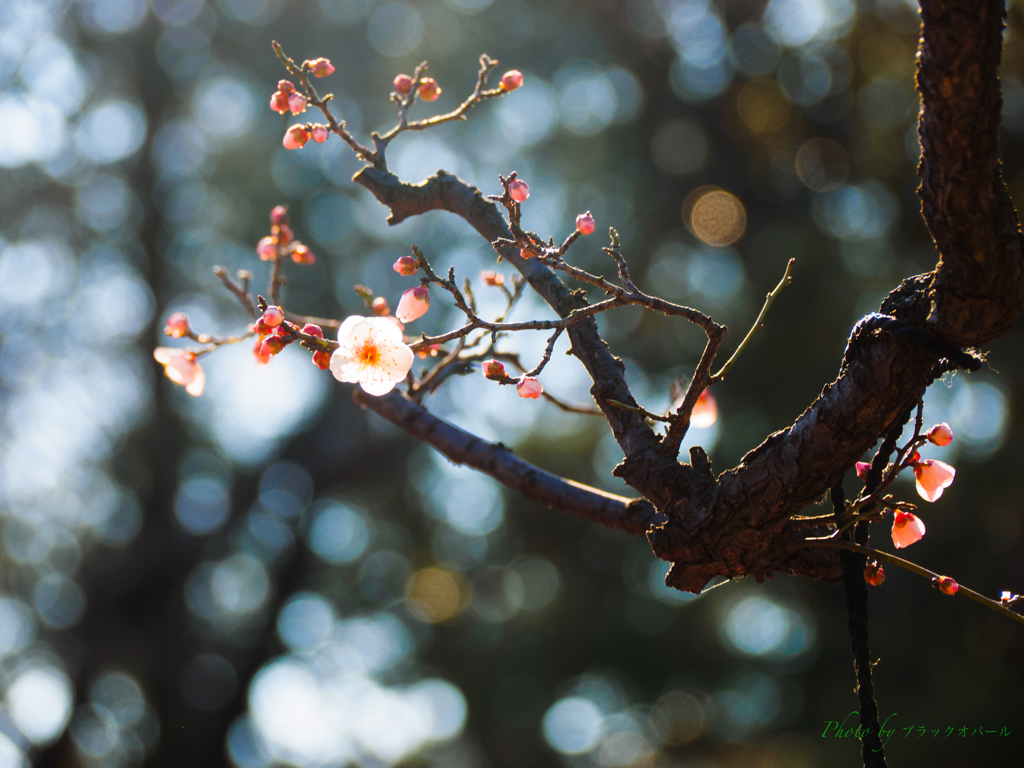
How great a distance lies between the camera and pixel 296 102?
985 mm

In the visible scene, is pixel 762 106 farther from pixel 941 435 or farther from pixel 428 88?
pixel 941 435

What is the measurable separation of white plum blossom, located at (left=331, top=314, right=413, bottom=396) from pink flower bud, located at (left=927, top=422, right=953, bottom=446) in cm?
60

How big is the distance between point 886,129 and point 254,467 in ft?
17.2

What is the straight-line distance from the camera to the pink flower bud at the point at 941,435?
733mm

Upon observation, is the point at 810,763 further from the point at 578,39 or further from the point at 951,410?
the point at 578,39

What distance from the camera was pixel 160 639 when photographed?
4828 millimetres

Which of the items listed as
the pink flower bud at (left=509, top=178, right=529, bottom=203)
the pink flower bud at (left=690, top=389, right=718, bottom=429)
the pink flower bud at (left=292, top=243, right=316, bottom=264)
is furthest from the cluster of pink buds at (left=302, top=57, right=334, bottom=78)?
the pink flower bud at (left=690, top=389, right=718, bottom=429)

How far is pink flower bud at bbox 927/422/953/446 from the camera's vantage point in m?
0.73

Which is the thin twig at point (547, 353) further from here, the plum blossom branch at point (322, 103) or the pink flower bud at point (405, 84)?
the pink flower bud at point (405, 84)

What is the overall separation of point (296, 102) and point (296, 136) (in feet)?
0.18

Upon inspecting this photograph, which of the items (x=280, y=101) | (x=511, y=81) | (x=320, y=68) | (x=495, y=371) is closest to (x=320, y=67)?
(x=320, y=68)

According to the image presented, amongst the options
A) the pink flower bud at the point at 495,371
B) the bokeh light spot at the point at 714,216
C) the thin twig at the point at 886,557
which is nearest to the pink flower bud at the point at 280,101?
the pink flower bud at the point at 495,371

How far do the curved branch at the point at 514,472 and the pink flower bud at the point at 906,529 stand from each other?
28cm

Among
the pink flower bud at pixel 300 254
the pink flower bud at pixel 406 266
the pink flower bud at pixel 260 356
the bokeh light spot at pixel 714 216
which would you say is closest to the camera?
the pink flower bud at pixel 260 356
